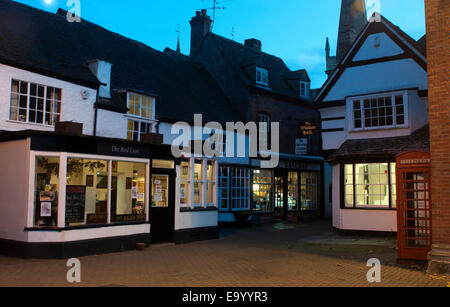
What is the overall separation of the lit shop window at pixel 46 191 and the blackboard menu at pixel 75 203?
1.02ft

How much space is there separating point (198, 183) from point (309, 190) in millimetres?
13930

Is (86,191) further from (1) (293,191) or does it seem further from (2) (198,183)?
(1) (293,191)

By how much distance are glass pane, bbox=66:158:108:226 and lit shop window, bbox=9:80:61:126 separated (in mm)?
3653

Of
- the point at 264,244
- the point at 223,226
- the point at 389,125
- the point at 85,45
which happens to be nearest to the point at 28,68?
the point at 85,45

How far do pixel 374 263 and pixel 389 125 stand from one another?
8.29 meters

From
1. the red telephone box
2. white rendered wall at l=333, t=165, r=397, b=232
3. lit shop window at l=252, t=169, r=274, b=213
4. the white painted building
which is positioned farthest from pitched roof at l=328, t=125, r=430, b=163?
lit shop window at l=252, t=169, r=274, b=213

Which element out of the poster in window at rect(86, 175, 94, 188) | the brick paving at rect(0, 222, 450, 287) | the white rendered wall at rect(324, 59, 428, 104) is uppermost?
the white rendered wall at rect(324, 59, 428, 104)

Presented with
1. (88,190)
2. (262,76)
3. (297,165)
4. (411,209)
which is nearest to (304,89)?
(262,76)

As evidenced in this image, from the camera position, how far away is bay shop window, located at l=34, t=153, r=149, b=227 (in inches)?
445

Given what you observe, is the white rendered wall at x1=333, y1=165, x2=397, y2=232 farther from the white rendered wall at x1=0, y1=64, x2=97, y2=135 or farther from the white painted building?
the white rendered wall at x1=0, y1=64, x2=97, y2=135

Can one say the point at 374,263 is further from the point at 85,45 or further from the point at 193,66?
the point at 193,66

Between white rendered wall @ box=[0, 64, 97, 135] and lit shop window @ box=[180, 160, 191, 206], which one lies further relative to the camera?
lit shop window @ box=[180, 160, 191, 206]

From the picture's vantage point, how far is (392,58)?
17.7m

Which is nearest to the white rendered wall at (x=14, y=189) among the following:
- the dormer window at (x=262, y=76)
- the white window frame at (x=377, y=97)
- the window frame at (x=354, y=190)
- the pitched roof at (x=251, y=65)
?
the window frame at (x=354, y=190)
